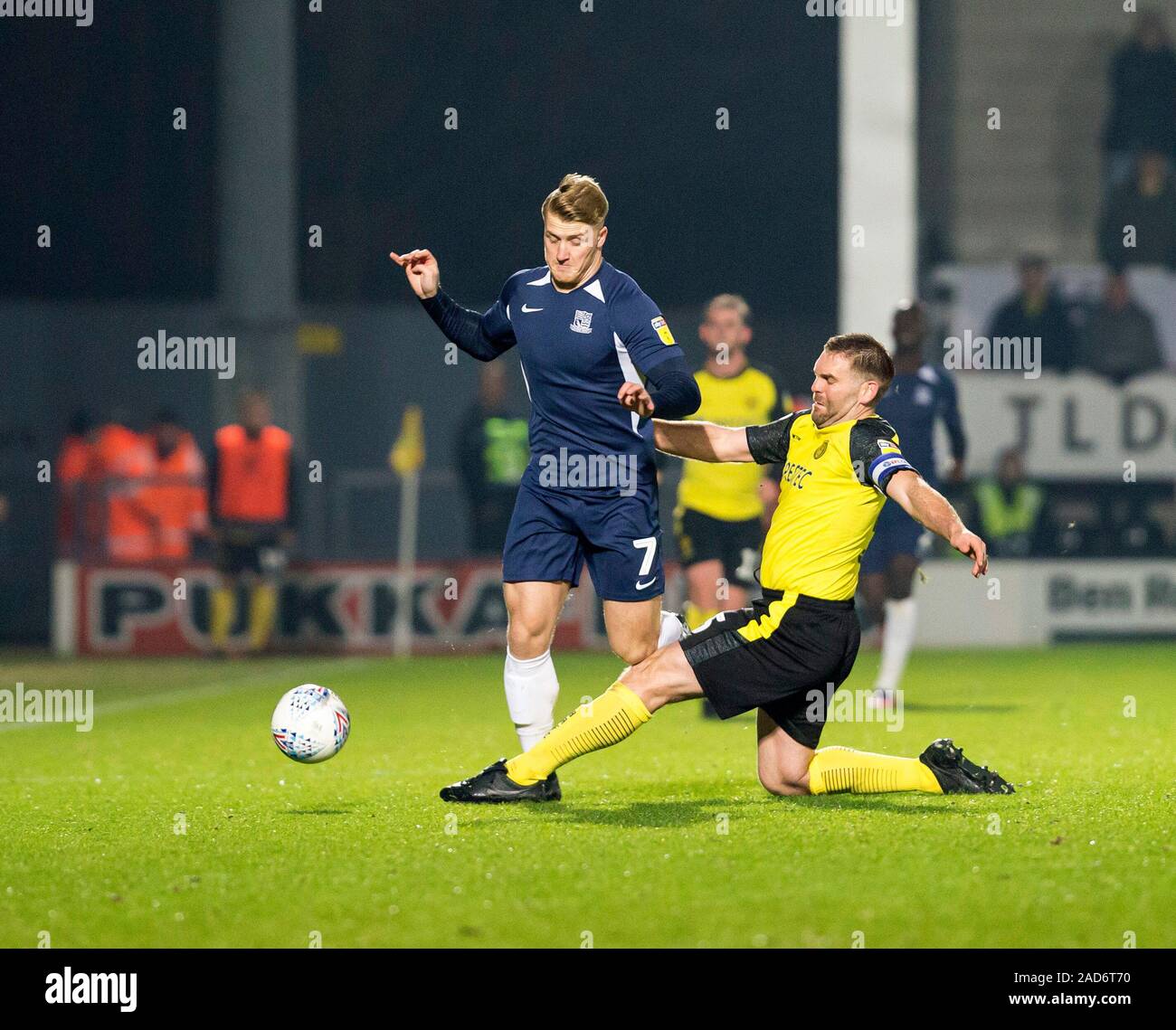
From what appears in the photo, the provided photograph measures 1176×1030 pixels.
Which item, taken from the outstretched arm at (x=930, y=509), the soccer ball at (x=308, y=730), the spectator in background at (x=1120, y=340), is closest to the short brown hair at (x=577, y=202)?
the outstretched arm at (x=930, y=509)

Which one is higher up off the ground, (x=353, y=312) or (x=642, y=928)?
(x=353, y=312)

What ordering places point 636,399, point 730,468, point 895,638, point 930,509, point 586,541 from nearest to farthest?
point 930,509 → point 636,399 → point 586,541 → point 730,468 → point 895,638

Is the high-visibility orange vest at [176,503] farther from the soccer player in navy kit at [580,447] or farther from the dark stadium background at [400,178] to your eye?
the soccer player in navy kit at [580,447]

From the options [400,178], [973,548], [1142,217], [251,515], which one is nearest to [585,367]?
[973,548]

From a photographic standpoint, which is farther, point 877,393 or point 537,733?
point 537,733

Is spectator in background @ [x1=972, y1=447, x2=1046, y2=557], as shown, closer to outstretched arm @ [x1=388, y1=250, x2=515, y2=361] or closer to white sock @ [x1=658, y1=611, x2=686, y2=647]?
white sock @ [x1=658, y1=611, x2=686, y2=647]

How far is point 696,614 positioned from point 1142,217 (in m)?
9.48

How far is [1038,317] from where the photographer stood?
648 inches

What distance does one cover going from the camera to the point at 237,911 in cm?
491

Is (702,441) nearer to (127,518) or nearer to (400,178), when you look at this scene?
(127,518)

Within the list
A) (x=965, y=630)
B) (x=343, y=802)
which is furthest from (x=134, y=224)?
(x=343, y=802)

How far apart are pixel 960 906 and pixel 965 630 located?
37.1 ft

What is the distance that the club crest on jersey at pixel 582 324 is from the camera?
6.64 meters

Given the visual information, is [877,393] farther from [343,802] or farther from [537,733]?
[343,802]
